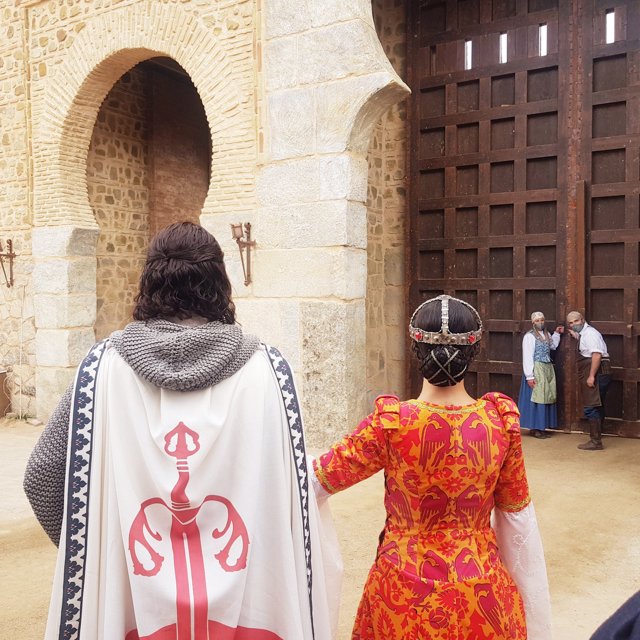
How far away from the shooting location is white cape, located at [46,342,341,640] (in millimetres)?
1720

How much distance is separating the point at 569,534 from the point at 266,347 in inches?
142

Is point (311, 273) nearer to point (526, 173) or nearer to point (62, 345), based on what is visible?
point (526, 173)

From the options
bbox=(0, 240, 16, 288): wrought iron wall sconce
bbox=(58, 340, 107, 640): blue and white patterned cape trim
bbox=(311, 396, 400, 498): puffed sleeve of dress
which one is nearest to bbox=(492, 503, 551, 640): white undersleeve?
bbox=(311, 396, 400, 498): puffed sleeve of dress

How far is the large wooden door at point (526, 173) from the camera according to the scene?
23.0 ft

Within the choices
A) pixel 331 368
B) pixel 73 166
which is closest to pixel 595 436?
pixel 331 368

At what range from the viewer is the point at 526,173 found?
7484mm

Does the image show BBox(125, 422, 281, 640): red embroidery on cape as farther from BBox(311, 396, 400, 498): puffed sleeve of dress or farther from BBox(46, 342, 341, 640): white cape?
BBox(311, 396, 400, 498): puffed sleeve of dress

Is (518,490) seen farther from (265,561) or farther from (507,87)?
(507,87)

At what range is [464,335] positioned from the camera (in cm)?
186

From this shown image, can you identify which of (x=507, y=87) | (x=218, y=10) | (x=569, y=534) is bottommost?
(x=569, y=534)

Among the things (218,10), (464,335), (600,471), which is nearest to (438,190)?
(218,10)

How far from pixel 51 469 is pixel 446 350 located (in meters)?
1.13

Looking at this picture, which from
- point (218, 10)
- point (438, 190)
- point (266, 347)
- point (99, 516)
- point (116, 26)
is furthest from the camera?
point (438, 190)

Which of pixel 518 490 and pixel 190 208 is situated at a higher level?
pixel 190 208
